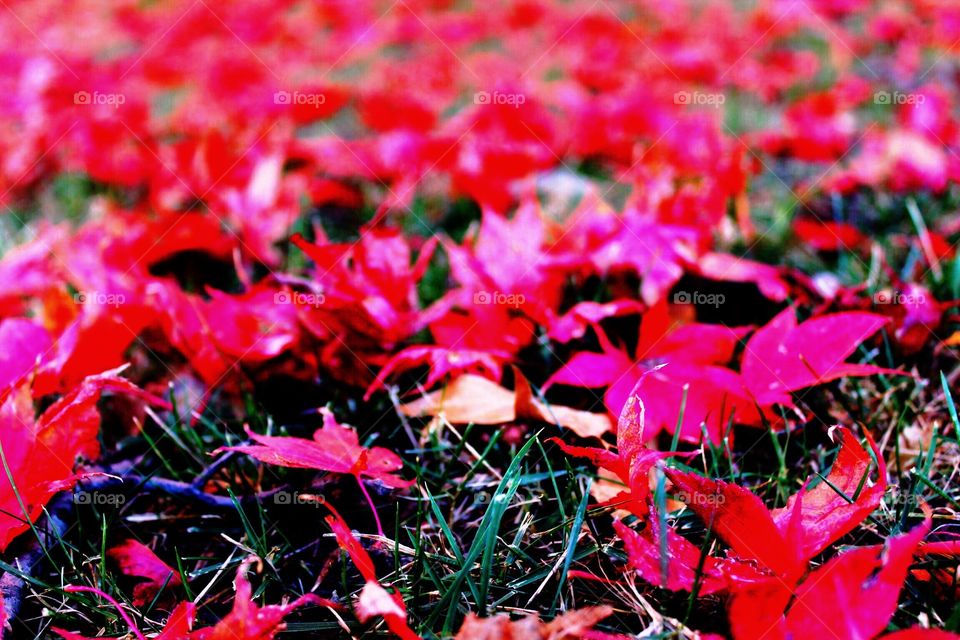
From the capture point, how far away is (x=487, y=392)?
109cm

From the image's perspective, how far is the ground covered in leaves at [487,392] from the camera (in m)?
0.80

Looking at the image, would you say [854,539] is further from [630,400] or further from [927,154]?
[927,154]

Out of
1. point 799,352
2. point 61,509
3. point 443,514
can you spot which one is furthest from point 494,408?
point 61,509

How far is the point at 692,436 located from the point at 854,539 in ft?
0.75

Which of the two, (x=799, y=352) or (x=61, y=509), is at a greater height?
(x=799, y=352)

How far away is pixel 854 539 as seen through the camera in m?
0.92

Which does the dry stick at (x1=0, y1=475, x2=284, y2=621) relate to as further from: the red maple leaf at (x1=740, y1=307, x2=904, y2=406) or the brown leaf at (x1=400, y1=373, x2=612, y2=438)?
the red maple leaf at (x1=740, y1=307, x2=904, y2=406)

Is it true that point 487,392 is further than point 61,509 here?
Yes

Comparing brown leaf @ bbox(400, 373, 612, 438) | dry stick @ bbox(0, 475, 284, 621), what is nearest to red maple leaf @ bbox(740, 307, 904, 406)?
brown leaf @ bbox(400, 373, 612, 438)

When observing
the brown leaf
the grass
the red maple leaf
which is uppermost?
the red maple leaf

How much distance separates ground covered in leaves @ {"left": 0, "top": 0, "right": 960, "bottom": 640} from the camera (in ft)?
2.64

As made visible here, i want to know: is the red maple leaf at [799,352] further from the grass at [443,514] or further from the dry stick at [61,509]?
the dry stick at [61,509]

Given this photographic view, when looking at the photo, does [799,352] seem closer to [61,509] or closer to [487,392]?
[487,392]

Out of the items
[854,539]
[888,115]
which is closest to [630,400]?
[854,539]
